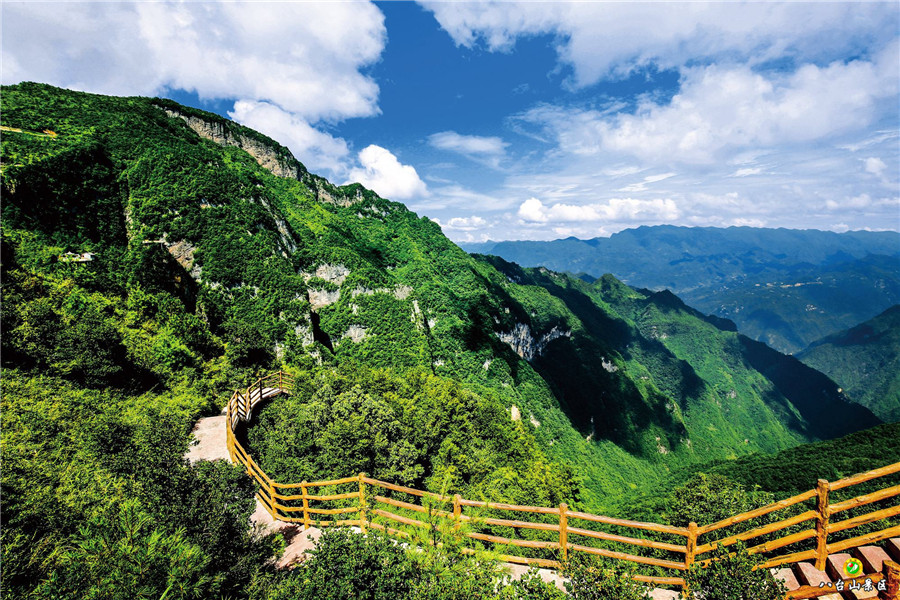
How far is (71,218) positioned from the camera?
31766 mm

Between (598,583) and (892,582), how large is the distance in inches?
178

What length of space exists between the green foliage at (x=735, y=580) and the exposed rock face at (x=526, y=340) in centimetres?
8895

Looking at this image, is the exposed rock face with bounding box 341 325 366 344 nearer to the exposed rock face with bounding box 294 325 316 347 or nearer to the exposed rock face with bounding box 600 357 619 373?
the exposed rock face with bounding box 294 325 316 347

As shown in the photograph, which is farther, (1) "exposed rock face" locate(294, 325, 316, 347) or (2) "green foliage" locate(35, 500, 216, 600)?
(1) "exposed rock face" locate(294, 325, 316, 347)

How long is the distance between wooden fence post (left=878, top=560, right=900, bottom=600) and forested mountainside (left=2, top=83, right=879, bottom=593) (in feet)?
33.2

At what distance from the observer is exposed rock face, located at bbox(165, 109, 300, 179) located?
243 ft

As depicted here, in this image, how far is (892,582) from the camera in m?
5.28

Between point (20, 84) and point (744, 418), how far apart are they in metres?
240

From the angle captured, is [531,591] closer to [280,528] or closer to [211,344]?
[280,528]

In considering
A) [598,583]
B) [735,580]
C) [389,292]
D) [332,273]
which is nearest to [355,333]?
[389,292]

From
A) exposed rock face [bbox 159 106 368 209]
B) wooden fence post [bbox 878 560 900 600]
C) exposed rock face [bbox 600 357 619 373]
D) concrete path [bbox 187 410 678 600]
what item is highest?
exposed rock face [bbox 159 106 368 209]

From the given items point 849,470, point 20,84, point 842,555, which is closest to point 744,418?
point 849,470

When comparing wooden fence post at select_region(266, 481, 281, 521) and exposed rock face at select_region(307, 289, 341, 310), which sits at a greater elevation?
exposed rock face at select_region(307, 289, 341, 310)

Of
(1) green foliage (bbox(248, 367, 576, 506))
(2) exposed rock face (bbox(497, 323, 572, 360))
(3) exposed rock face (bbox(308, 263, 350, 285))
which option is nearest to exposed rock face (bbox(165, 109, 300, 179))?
(3) exposed rock face (bbox(308, 263, 350, 285))
